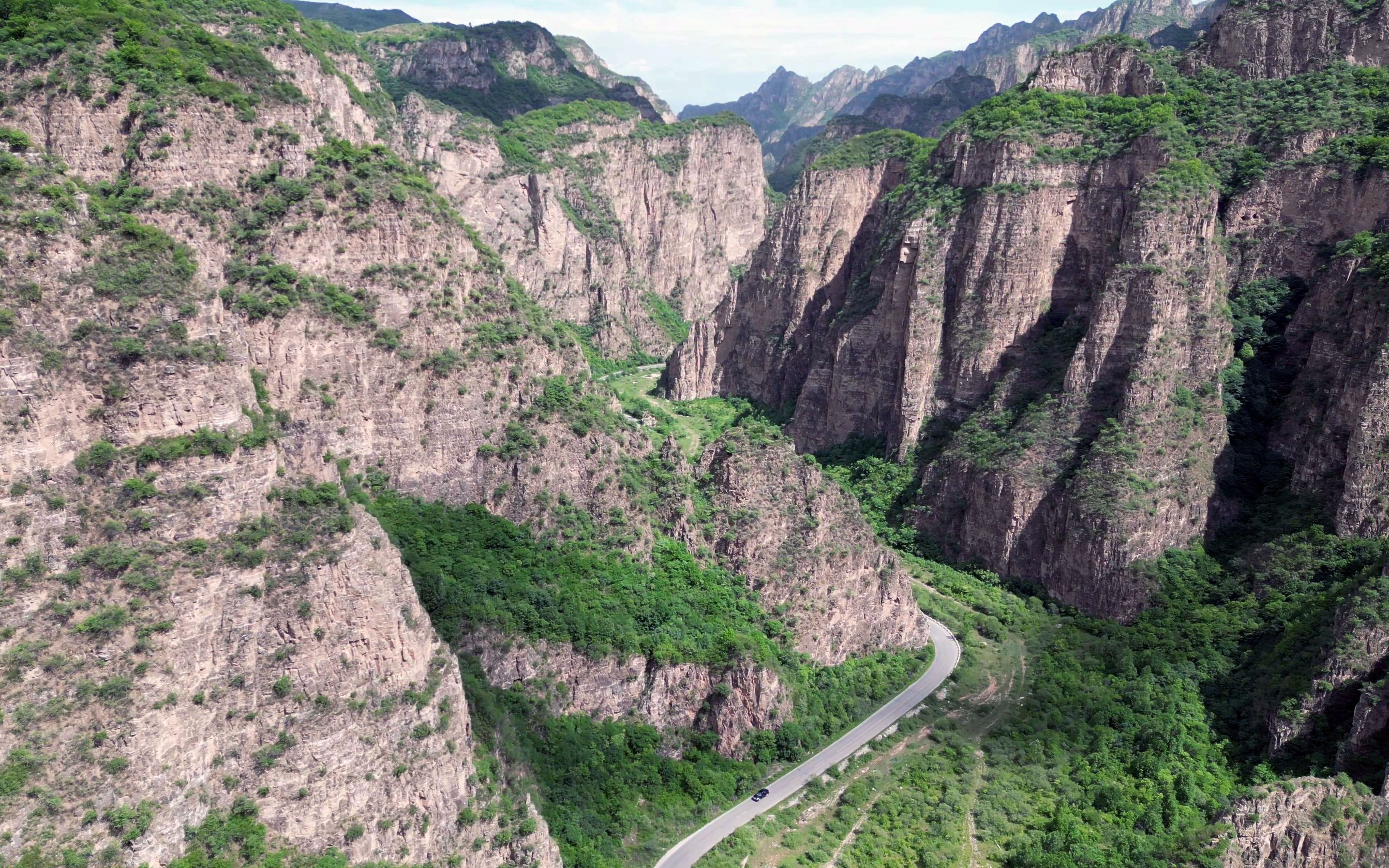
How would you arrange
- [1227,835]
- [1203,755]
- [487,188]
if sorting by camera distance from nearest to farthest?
1. [1227,835]
2. [1203,755]
3. [487,188]

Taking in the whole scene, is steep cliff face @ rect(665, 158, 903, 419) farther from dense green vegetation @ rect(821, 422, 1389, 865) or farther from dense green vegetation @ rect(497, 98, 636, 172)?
dense green vegetation @ rect(821, 422, 1389, 865)

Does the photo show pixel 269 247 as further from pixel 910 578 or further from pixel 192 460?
pixel 910 578

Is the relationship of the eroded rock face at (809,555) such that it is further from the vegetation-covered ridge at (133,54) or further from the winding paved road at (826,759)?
the vegetation-covered ridge at (133,54)

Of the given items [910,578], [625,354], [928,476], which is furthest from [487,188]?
[910,578]

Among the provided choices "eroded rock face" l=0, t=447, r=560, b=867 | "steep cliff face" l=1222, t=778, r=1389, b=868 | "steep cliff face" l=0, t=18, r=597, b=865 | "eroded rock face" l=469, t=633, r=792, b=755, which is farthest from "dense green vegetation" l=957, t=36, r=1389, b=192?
"eroded rock face" l=0, t=447, r=560, b=867

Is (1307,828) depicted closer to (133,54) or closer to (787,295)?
(133,54)

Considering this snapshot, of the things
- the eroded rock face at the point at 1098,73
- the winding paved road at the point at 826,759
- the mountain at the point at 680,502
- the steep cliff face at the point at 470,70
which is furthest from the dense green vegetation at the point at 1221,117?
the steep cliff face at the point at 470,70
